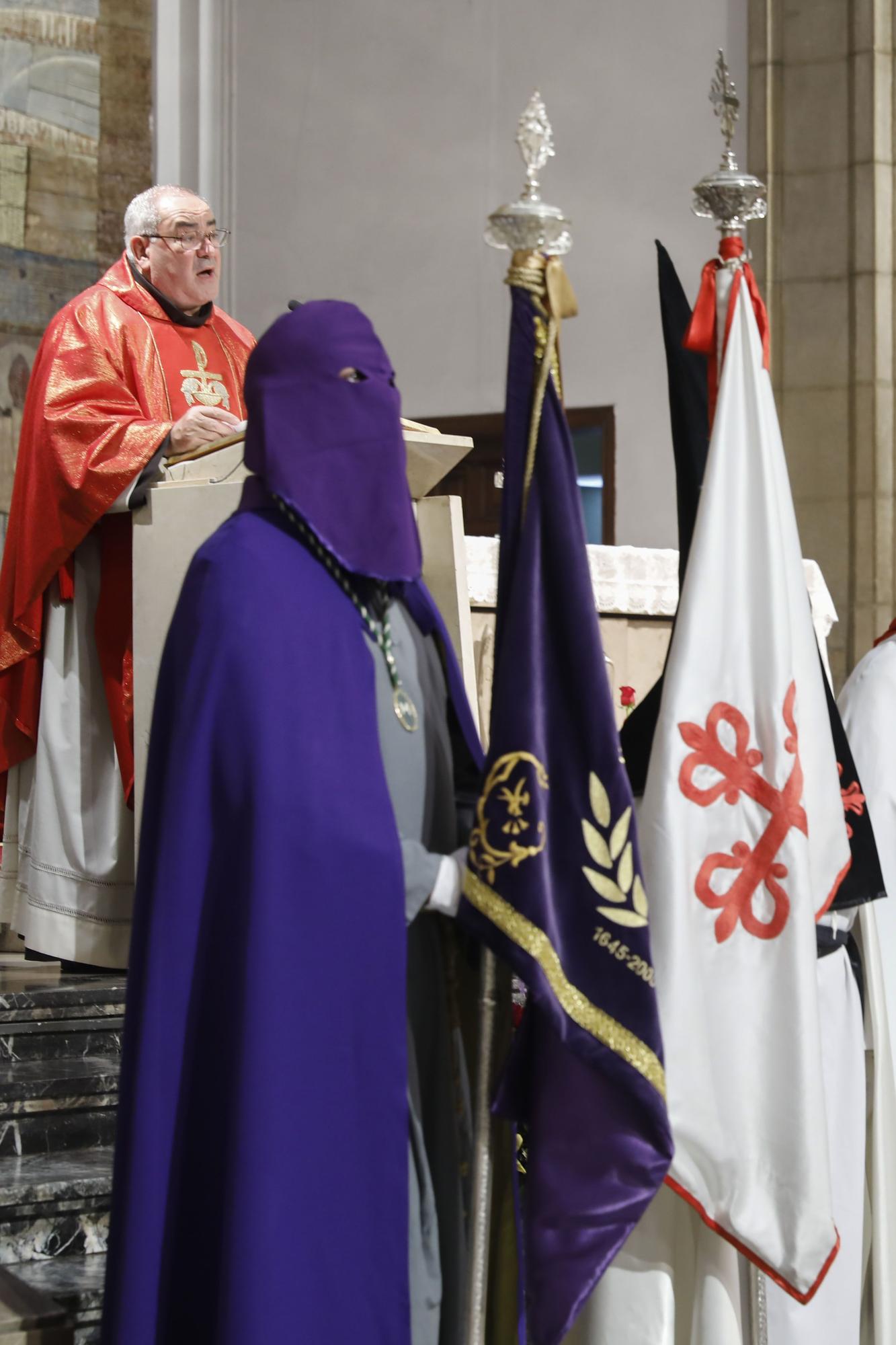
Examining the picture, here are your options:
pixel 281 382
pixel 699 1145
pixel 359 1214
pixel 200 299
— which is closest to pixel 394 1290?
pixel 359 1214

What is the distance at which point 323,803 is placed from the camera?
87.0 inches

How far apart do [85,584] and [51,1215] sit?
6.03 ft

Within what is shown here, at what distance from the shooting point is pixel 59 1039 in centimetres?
435

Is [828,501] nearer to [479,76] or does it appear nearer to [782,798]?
[479,76]

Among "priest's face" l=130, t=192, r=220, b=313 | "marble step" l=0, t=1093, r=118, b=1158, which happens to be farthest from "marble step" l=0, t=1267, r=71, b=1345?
"priest's face" l=130, t=192, r=220, b=313

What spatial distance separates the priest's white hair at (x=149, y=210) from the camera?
15.9ft

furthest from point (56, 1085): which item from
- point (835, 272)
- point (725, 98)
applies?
point (835, 272)

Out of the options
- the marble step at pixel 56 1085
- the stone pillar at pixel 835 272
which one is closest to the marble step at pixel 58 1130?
the marble step at pixel 56 1085

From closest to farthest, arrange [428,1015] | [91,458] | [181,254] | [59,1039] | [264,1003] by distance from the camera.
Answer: [264,1003]
[428,1015]
[59,1039]
[91,458]
[181,254]

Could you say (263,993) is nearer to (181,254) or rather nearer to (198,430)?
(198,430)

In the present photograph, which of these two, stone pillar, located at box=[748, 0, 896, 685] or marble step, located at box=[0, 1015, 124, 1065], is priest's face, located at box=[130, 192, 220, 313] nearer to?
marble step, located at box=[0, 1015, 124, 1065]

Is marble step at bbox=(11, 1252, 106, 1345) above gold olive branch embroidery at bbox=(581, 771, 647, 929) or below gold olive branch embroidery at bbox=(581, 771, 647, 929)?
below

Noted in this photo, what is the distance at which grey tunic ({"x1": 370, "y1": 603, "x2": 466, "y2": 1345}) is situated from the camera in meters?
2.38

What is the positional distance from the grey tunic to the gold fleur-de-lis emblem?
2602mm
